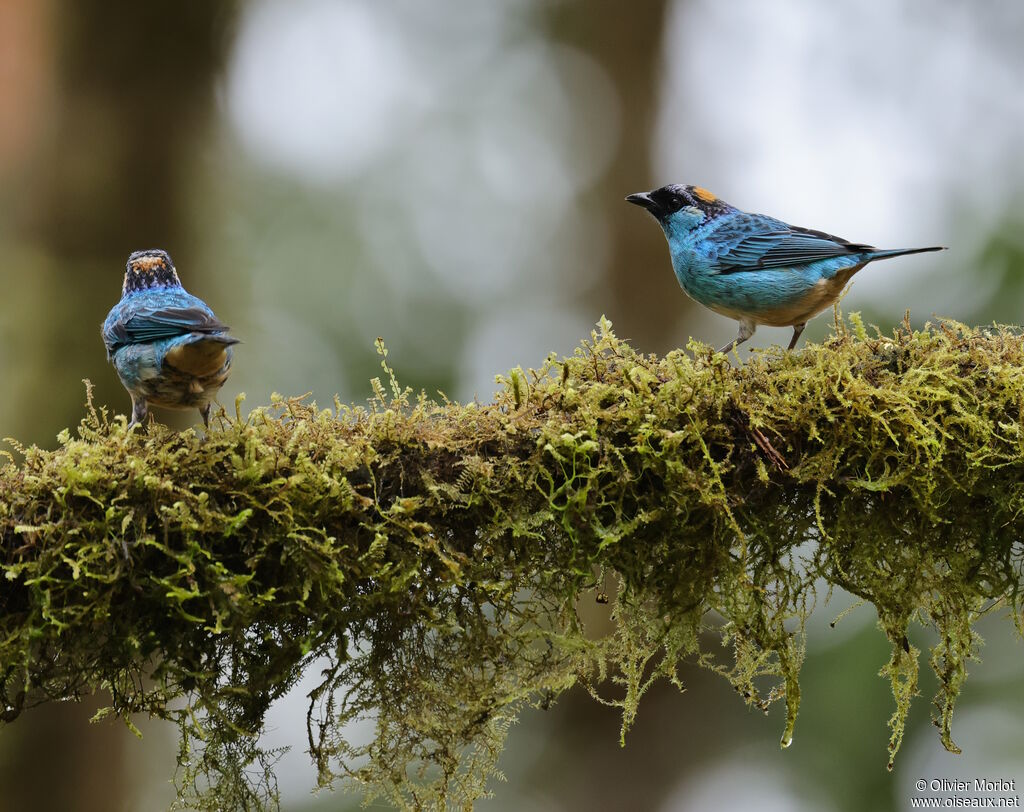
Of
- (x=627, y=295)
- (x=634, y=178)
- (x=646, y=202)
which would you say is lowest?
(x=627, y=295)

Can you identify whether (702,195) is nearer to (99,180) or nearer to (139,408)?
(139,408)

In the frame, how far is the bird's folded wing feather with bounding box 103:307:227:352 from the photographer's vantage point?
10.7 feet

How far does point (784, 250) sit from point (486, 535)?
204 cm

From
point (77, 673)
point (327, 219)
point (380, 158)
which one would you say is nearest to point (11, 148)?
point (327, 219)

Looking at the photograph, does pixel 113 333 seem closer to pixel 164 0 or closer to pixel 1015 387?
pixel 1015 387

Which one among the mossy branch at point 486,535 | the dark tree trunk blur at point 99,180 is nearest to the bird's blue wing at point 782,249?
the mossy branch at point 486,535

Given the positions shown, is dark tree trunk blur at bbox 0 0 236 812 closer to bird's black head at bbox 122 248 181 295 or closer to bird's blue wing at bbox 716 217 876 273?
bird's black head at bbox 122 248 181 295

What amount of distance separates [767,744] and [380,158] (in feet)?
23.2

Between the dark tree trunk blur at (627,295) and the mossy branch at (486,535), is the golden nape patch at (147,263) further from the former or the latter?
the dark tree trunk blur at (627,295)

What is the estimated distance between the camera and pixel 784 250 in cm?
400

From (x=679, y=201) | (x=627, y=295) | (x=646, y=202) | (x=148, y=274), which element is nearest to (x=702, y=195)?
(x=679, y=201)

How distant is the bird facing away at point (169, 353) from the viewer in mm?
3275

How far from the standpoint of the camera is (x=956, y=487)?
2.81 meters

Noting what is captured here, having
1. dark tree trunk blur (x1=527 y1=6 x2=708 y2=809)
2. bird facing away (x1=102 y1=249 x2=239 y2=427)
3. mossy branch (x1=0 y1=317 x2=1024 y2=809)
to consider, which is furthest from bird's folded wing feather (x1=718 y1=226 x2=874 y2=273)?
bird facing away (x1=102 y1=249 x2=239 y2=427)
